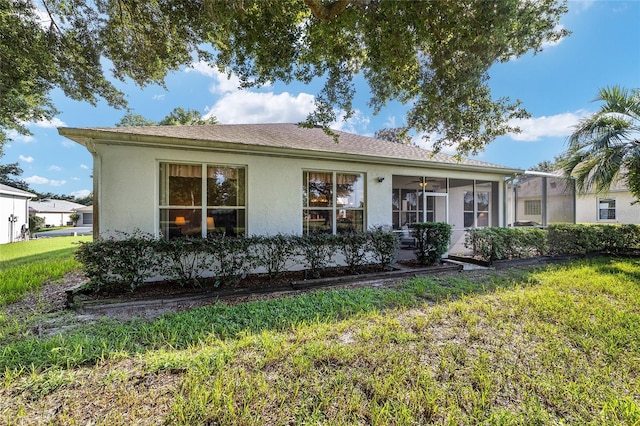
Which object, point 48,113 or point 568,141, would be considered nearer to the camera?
point 568,141

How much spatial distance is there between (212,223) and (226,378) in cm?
467

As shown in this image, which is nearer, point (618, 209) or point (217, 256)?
point (217, 256)

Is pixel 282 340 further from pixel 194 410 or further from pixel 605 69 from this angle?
pixel 605 69

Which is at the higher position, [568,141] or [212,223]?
[568,141]

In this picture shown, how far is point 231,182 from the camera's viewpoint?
6.90 m

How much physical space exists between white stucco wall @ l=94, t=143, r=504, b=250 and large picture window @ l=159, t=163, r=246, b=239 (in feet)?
0.62

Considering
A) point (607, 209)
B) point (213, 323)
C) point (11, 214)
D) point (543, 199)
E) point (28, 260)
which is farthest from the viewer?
point (607, 209)

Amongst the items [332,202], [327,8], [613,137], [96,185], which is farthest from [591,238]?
[96,185]

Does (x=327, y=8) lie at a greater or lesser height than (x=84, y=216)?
greater

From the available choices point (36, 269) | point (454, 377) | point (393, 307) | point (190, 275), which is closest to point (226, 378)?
point (454, 377)

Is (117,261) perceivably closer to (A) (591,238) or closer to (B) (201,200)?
(B) (201,200)

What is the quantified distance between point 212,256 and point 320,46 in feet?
18.7

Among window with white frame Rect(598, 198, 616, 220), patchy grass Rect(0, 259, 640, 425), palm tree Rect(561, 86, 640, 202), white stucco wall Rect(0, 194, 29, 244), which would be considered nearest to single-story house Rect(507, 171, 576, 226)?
palm tree Rect(561, 86, 640, 202)

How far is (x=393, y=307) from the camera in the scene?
186 inches
